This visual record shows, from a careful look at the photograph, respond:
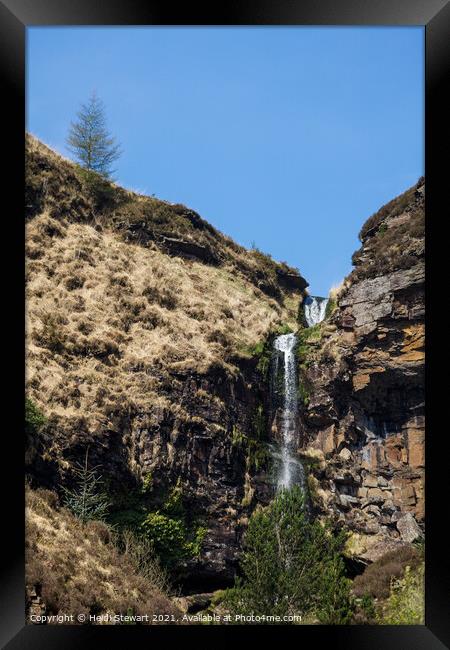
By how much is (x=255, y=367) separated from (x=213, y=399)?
294 centimetres

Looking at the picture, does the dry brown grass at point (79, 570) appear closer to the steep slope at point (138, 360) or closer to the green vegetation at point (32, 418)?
the steep slope at point (138, 360)

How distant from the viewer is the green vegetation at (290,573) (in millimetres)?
16297

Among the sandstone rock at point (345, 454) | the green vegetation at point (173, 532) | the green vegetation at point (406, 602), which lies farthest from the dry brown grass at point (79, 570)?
the sandstone rock at point (345, 454)

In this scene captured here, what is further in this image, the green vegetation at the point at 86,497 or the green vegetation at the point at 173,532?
the green vegetation at the point at 173,532

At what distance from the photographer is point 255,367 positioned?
1097 inches

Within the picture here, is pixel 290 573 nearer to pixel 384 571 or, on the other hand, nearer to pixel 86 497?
pixel 384 571

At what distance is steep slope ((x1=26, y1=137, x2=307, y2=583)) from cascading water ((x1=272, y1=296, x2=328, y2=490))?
29.2 inches

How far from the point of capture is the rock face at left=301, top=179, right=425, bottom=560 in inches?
914

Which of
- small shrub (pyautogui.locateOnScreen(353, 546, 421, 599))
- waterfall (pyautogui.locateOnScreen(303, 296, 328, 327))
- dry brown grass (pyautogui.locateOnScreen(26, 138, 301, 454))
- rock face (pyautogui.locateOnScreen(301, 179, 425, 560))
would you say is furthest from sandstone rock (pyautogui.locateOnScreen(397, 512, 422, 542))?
waterfall (pyautogui.locateOnScreen(303, 296, 328, 327))

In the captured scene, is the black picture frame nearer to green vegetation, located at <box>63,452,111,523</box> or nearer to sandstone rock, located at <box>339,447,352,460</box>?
green vegetation, located at <box>63,452,111,523</box>

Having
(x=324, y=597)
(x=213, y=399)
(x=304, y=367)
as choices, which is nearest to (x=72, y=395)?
(x=213, y=399)
